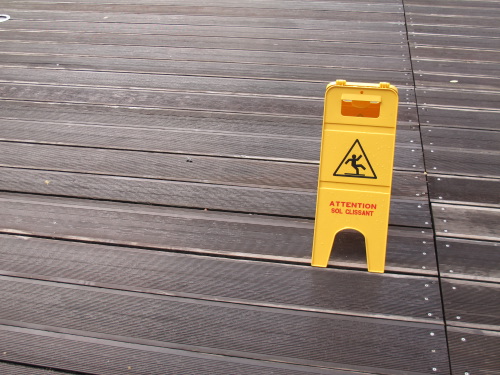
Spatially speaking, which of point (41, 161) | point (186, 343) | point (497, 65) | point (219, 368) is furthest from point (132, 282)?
point (497, 65)

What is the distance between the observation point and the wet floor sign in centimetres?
223

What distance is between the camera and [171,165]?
119 inches

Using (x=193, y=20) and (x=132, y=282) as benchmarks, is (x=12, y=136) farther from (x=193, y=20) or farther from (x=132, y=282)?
(x=193, y=20)

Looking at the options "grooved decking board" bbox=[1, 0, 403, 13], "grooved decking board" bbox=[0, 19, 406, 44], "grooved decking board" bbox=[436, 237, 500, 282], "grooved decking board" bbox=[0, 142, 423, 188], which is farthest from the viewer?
"grooved decking board" bbox=[1, 0, 403, 13]

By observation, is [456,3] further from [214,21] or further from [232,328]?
[232,328]

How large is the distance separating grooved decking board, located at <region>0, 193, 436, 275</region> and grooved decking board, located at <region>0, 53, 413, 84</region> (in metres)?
1.28

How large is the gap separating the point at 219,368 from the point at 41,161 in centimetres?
155

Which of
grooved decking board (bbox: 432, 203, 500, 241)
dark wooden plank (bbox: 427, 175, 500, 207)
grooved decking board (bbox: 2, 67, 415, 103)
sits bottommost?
grooved decking board (bbox: 432, 203, 500, 241)

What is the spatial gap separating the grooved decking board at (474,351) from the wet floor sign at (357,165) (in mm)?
383

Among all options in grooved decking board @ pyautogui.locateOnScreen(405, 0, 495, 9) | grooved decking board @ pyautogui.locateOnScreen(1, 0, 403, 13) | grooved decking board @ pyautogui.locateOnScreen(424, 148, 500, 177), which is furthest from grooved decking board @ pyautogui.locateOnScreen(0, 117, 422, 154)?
grooved decking board @ pyautogui.locateOnScreen(405, 0, 495, 9)

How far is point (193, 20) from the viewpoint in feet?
15.4

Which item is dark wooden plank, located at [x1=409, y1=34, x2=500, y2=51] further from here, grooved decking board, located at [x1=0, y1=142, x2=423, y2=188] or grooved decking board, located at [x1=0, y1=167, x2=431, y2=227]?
grooved decking board, located at [x1=0, y1=167, x2=431, y2=227]

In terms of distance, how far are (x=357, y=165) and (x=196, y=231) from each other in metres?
0.68

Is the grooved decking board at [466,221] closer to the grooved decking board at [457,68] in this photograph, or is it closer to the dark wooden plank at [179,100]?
the dark wooden plank at [179,100]
